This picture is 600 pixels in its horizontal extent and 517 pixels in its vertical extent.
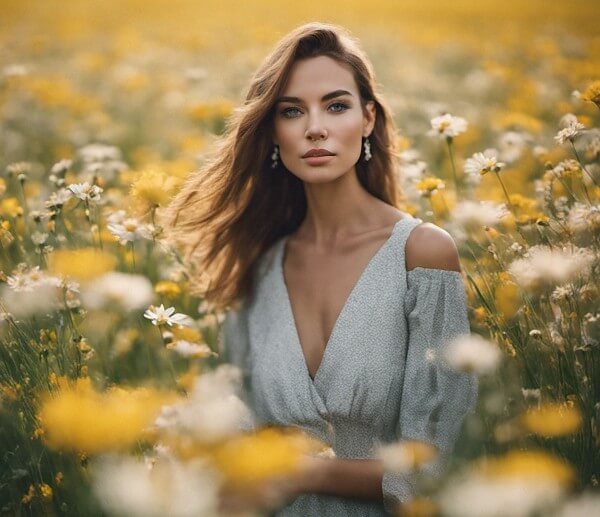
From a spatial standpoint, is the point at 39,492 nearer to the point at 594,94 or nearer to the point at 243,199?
the point at 243,199

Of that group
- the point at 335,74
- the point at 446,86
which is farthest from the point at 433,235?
the point at 446,86

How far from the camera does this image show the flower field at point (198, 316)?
1024mm

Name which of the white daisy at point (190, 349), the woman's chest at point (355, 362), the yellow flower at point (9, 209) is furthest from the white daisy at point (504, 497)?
the yellow flower at point (9, 209)

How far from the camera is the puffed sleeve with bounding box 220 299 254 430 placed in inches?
95.0

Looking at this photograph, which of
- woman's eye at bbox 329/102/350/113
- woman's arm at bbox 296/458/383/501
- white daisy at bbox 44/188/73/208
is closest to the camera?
woman's arm at bbox 296/458/383/501

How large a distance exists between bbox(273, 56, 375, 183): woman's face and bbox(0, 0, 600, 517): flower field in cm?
33

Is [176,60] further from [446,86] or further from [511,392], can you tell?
[511,392]

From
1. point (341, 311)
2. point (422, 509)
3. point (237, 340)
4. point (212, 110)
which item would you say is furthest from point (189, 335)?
point (212, 110)

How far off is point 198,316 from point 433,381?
116 centimetres

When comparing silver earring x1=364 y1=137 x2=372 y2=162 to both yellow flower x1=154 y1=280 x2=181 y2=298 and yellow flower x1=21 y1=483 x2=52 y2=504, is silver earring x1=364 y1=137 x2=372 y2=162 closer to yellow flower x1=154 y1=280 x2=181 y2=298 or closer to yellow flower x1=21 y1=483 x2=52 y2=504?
yellow flower x1=154 y1=280 x2=181 y2=298

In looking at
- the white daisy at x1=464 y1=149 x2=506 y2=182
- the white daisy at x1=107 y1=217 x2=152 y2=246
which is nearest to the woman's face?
the white daisy at x1=464 y1=149 x2=506 y2=182

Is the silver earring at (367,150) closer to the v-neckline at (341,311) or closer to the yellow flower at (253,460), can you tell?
the v-neckline at (341,311)

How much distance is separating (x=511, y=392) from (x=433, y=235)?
18.7 inches

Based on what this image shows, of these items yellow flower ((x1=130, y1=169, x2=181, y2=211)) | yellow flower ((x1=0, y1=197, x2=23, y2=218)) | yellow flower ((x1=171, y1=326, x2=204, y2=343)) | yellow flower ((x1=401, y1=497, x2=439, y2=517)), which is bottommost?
yellow flower ((x1=171, y1=326, x2=204, y2=343))
